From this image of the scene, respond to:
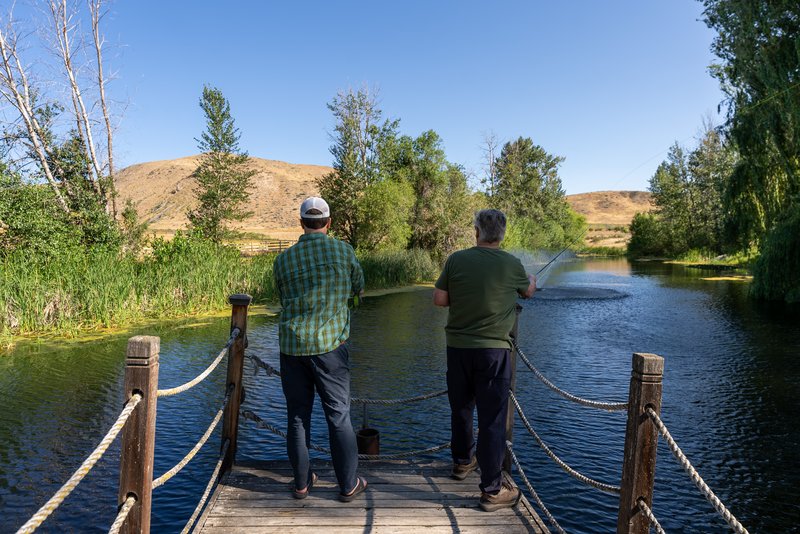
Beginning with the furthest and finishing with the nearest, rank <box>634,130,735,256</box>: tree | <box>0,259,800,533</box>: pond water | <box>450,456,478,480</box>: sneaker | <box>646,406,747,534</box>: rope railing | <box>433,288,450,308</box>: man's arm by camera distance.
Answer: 1. <box>634,130,735,256</box>: tree
2. <box>0,259,800,533</box>: pond water
3. <box>450,456,478,480</box>: sneaker
4. <box>433,288,450,308</box>: man's arm
5. <box>646,406,747,534</box>: rope railing

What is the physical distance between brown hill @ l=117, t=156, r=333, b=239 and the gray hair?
282 feet

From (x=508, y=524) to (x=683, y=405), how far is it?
250 inches

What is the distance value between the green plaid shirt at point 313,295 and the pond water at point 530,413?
2.91m

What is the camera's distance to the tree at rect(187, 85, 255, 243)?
3328 centimetres

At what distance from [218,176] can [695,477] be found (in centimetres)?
3493

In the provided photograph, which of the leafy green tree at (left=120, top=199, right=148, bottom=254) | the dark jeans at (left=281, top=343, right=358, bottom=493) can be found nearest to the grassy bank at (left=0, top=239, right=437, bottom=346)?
the leafy green tree at (left=120, top=199, right=148, bottom=254)

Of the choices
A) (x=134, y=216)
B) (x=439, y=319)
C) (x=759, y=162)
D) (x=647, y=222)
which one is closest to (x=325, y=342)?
(x=439, y=319)

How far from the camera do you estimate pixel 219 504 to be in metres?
3.53

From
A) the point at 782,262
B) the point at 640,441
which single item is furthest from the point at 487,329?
the point at 782,262

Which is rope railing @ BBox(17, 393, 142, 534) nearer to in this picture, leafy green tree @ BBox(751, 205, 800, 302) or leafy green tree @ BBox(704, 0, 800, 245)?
leafy green tree @ BBox(704, 0, 800, 245)

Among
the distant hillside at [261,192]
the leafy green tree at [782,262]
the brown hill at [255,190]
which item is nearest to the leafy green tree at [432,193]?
the leafy green tree at [782,262]

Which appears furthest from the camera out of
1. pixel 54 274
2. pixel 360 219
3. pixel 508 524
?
pixel 360 219

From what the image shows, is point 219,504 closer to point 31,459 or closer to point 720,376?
point 31,459

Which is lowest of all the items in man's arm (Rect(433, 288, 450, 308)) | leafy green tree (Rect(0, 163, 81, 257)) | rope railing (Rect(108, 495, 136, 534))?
rope railing (Rect(108, 495, 136, 534))
